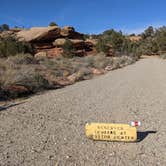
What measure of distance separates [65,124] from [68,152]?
1733mm

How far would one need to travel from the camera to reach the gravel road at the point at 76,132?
436 centimetres

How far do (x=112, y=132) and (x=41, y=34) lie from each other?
43402mm

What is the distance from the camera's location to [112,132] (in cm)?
507

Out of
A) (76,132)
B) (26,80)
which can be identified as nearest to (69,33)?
(26,80)

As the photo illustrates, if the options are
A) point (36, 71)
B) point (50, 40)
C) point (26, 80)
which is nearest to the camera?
point (26, 80)

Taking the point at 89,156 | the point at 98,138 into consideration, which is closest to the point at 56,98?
the point at 98,138

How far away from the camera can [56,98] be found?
33.2 ft

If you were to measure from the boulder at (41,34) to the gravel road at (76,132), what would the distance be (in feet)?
126

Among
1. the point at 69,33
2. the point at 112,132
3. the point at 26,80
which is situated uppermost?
the point at 69,33

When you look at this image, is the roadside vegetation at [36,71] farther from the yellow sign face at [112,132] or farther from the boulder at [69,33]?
the yellow sign face at [112,132]

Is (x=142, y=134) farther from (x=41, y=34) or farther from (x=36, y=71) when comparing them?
(x=41, y=34)

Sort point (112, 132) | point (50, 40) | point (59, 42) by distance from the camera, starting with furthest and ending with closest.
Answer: point (50, 40) → point (59, 42) → point (112, 132)

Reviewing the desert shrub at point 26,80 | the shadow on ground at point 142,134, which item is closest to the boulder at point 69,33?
the desert shrub at point 26,80

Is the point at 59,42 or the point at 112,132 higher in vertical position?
the point at 59,42
